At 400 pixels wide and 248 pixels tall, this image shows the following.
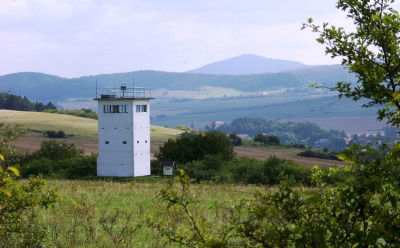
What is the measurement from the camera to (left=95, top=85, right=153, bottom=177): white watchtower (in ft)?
151

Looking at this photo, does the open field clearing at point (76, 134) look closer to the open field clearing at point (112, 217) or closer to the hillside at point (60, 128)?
the hillside at point (60, 128)

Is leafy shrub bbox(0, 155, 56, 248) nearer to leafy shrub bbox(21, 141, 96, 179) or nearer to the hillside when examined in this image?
leafy shrub bbox(21, 141, 96, 179)

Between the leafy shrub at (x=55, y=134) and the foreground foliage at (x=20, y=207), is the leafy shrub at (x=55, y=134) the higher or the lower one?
the lower one

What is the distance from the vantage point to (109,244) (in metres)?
10.5

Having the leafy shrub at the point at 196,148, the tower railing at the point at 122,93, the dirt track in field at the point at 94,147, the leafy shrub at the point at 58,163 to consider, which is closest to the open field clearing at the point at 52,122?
the dirt track in field at the point at 94,147

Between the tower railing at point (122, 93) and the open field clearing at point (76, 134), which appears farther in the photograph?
the open field clearing at point (76, 134)

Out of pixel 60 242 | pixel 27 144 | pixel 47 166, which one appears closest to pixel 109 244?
pixel 60 242

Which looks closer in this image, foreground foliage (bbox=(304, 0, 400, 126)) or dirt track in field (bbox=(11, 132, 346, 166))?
foreground foliage (bbox=(304, 0, 400, 126))

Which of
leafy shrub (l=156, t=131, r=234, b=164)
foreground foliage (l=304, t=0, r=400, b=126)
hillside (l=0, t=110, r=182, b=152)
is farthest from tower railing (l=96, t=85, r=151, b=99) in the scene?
foreground foliage (l=304, t=0, r=400, b=126)

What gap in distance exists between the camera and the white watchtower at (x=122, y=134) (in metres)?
46.1

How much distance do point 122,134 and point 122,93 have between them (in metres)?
3.65

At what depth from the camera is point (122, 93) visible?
4788cm

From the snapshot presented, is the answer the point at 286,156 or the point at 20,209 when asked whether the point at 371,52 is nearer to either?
the point at 20,209

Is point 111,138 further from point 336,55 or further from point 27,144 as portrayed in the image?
point 336,55
